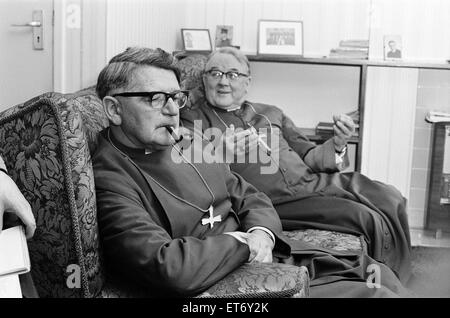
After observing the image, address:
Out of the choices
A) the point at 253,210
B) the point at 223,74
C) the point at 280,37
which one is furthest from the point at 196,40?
the point at 253,210

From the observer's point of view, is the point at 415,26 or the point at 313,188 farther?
the point at 415,26

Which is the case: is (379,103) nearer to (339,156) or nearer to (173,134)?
(339,156)

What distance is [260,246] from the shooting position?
5.57 ft

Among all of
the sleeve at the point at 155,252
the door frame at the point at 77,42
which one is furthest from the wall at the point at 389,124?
the sleeve at the point at 155,252

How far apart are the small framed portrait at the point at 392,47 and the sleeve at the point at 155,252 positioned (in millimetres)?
2693

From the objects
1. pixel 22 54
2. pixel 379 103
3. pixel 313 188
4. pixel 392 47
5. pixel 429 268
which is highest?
pixel 392 47

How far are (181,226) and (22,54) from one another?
1.49m

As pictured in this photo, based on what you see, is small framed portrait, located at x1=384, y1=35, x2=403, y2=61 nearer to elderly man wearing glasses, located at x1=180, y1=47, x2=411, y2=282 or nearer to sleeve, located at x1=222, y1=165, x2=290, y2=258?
elderly man wearing glasses, located at x1=180, y1=47, x2=411, y2=282

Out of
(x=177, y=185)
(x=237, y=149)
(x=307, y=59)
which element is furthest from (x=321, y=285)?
(x=307, y=59)

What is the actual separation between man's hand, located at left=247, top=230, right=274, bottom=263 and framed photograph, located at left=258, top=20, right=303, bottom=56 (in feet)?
7.40

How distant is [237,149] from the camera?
260 centimetres

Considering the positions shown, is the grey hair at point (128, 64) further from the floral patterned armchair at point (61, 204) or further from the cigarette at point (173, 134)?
the floral patterned armchair at point (61, 204)

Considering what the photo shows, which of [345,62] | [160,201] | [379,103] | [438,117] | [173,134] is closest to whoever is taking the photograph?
[160,201]
